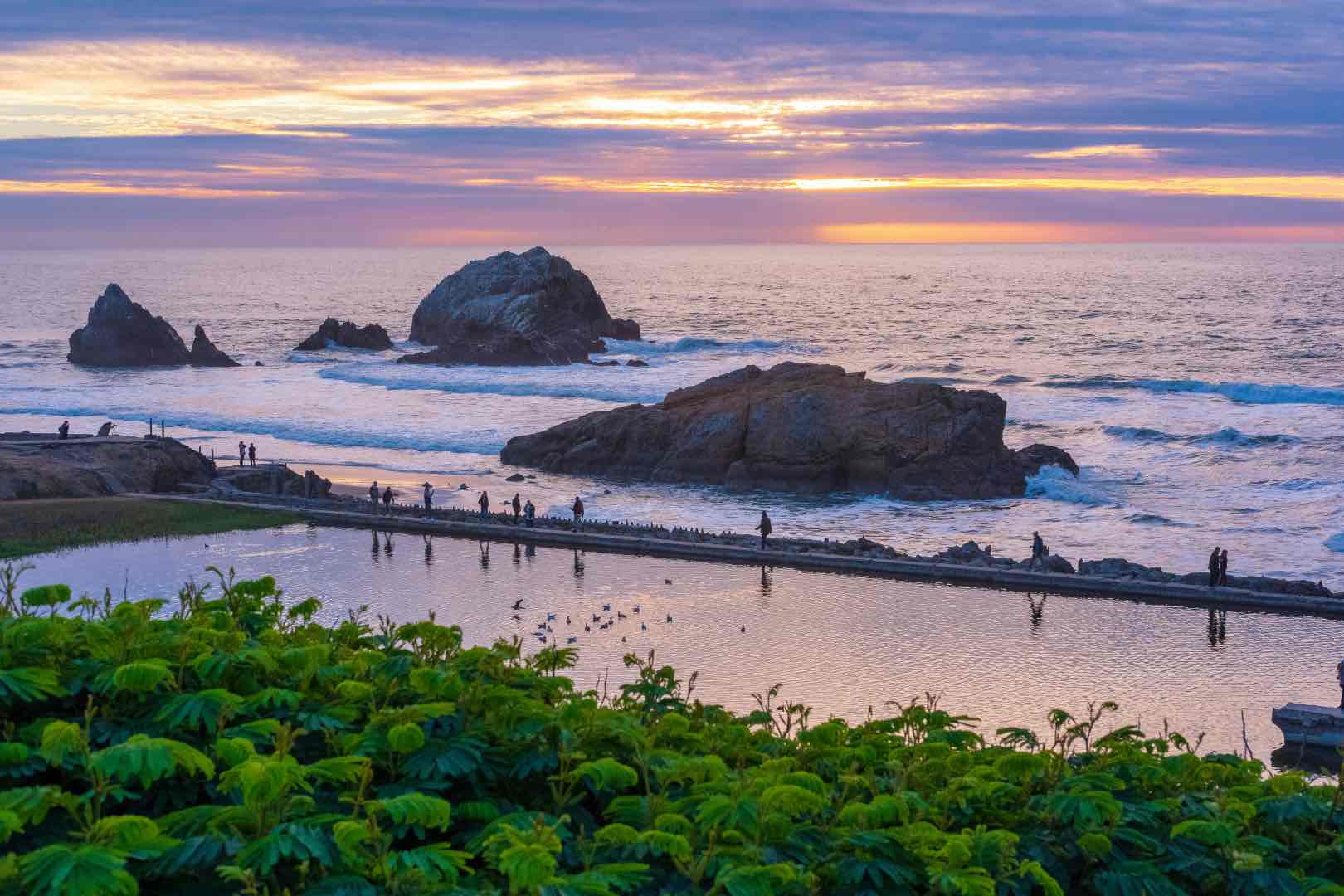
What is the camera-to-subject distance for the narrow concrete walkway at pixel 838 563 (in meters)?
29.3

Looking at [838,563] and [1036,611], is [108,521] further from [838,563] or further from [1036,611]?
[1036,611]

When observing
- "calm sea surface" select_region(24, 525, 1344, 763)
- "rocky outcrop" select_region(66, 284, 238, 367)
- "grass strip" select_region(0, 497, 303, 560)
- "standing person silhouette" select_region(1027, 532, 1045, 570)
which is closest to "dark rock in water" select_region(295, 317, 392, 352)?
"rocky outcrop" select_region(66, 284, 238, 367)

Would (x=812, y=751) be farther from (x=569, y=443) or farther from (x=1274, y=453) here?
(x=1274, y=453)

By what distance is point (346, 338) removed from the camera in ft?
393

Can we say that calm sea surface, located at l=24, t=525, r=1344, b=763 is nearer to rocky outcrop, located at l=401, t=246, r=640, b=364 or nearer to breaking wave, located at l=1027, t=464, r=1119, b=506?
breaking wave, located at l=1027, t=464, r=1119, b=506

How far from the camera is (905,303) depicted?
195625 mm

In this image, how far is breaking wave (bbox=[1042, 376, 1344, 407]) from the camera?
8119 centimetres

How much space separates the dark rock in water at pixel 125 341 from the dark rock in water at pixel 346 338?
48.9 feet

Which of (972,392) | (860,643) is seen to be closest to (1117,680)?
(860,643)

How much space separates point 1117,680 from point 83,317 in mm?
168245

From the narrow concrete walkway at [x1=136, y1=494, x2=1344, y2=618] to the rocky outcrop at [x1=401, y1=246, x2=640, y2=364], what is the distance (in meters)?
60.1

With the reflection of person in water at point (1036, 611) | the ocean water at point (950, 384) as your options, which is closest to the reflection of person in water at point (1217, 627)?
the reflection of person in water at point (1036, 611)

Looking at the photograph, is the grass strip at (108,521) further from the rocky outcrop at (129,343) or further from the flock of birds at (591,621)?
the rocky outcrop at (129,343)

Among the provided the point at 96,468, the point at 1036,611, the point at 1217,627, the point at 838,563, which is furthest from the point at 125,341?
the point at 1217,627
